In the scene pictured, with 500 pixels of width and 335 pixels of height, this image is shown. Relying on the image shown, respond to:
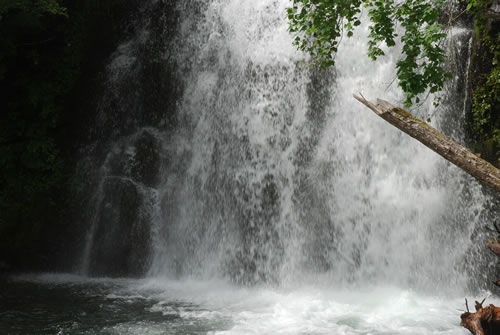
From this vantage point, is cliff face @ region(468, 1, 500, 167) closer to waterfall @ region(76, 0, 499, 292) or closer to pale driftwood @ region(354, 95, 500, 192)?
waterfall @ region(76, 0, 499, 292)

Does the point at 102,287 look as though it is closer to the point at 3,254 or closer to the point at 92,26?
the point at 3,254

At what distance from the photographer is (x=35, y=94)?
30.2 ft

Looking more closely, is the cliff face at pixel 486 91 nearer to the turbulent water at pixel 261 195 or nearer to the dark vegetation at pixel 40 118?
the turbulent water at pixel 261 195

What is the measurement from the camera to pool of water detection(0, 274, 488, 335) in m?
6.03

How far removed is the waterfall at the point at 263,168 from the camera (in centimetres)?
789

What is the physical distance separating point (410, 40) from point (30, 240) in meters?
8.68

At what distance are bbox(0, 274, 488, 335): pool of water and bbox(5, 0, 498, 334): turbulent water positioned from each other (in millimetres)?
44

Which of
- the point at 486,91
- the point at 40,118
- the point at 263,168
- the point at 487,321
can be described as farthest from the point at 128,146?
the point at 487,321

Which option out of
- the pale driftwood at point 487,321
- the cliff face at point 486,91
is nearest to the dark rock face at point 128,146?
the cliff face at point 486,91

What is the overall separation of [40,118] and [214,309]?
18.8ft

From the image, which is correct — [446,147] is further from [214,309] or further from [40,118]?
[40,118]

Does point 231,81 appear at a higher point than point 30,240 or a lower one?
higher

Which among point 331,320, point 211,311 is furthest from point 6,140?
point 331,320

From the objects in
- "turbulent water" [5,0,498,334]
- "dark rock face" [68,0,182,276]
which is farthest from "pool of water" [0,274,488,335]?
"dark rock face" [68,0,182,276]
